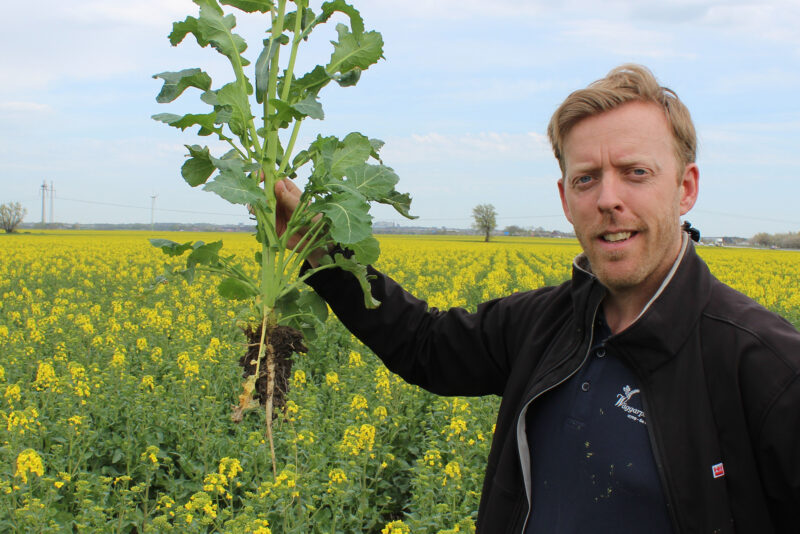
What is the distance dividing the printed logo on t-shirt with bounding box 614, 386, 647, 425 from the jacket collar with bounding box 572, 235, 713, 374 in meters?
0.07

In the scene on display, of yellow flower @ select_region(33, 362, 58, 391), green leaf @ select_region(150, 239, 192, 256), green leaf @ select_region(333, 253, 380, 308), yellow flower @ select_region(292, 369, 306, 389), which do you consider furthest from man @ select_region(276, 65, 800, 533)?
yellow flower @ select_region(33, 362, 58, 391)

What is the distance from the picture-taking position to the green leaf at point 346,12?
7.29 feet

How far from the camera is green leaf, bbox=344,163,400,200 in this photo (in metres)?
2.12

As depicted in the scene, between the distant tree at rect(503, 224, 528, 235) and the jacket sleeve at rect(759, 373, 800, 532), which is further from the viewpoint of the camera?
the distant tree at rect(503, 224, 528, 235)

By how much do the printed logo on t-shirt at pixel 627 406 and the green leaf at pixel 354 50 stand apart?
1.51 metres

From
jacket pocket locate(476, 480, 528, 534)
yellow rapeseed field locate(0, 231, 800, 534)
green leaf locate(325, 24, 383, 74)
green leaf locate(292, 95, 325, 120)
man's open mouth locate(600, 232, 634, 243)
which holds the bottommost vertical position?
yellow rapeseed field locate(0, 231, 800, 534)

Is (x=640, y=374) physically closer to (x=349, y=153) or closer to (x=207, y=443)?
(x=349, y=153)

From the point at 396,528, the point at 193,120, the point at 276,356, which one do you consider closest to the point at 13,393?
the point at 396,528

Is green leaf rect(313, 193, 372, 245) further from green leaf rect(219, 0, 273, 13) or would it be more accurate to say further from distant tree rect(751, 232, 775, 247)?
distant tree rect(751, 232, 775, 247)

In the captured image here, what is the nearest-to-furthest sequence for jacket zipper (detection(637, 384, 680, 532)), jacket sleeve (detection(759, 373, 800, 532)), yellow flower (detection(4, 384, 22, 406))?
1. jacket sleeve (detection(759, 373, 800, 532))
2. jacket zipper (detection(637, 384, 680, 532))
3. yellow flower (detection(4, 384, 22, 406))

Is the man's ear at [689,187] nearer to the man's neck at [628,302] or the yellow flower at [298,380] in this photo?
the man's neck at [628,302]

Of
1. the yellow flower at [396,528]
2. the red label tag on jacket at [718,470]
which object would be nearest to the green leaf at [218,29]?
the red label tag on jacket at [718,470]

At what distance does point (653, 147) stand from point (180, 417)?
466cm

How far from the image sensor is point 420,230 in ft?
329
